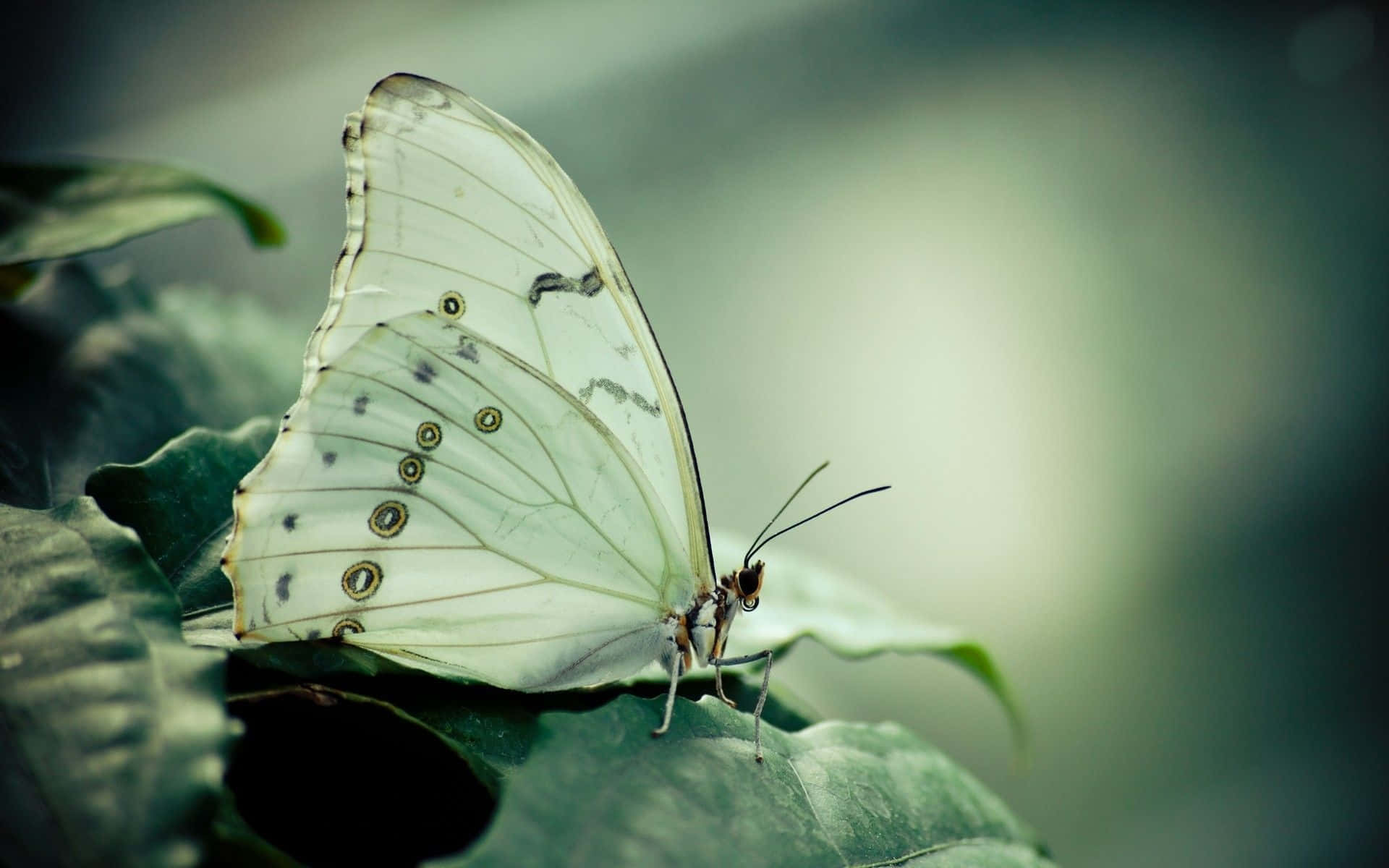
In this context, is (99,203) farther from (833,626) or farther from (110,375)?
(833,626)

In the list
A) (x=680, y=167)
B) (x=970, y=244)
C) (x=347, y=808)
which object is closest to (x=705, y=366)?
(x=680, y=167)

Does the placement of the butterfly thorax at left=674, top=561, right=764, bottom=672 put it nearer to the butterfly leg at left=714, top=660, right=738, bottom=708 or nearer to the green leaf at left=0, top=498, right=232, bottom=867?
the butterfly leg at left=714, top=660, right=738, bottom=708

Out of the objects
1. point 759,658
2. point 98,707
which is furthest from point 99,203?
point 759,658

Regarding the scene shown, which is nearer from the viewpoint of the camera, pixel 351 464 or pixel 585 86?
pixel 351 464

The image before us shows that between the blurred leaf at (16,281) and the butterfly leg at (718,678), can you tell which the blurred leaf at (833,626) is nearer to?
the butterfly leg at (718,678)

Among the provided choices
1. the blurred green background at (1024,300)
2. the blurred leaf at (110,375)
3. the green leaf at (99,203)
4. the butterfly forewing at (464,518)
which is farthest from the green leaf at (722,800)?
the blurred green background at (1024,300)

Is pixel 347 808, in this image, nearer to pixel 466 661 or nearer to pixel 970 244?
pixel 466 661
